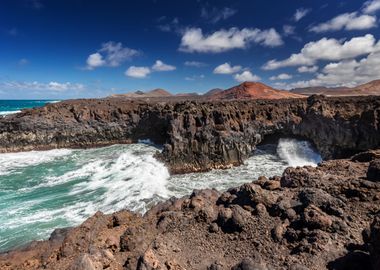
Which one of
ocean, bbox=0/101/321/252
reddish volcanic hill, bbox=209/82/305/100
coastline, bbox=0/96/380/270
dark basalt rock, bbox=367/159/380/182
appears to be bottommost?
ocean, bbox=0/101/321/252

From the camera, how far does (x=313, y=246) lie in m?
5.59

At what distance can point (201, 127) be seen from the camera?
23.5m

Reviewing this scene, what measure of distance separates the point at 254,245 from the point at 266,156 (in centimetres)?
1967

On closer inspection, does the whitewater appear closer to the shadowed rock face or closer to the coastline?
the shadowed rock face

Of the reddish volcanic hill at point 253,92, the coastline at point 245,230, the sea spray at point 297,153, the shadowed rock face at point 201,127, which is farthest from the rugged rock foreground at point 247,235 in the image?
the reddish volcanic hill at point 253,92

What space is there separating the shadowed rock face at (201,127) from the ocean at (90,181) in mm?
1495

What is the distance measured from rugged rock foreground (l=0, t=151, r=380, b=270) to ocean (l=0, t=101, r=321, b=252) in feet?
15.3

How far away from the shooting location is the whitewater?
1228 centimetres

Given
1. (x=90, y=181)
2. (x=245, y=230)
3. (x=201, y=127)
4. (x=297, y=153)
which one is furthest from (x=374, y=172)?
(x=297, y=153)

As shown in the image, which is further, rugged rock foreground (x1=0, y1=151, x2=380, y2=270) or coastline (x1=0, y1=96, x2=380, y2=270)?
coastline (x1=0, y1=96, x2=380, y2=270)

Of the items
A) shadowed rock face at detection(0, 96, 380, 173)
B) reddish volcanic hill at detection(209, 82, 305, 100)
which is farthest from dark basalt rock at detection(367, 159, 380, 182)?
reddish volcanic hill at detection(209, 82, 305, 100)

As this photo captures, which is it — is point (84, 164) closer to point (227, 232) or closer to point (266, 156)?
point (266, 156)

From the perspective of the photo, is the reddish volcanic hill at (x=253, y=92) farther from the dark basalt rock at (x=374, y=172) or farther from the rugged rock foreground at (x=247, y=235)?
the rugged rock foreground at (x=247, y=235)

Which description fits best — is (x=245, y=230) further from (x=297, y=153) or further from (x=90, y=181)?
(x=297, y=153)
